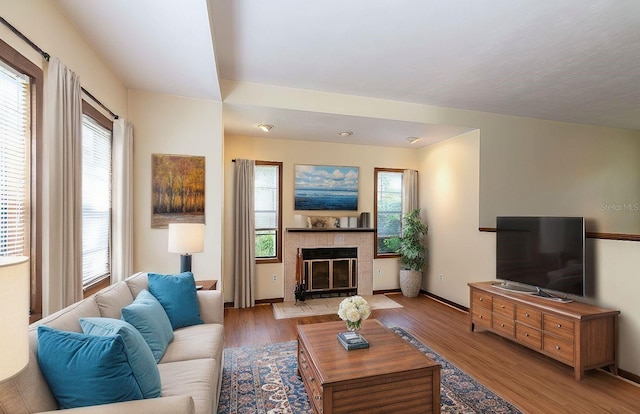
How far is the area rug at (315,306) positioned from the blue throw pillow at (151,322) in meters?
2.27

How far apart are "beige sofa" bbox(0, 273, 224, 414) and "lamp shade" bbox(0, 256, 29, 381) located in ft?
0.88

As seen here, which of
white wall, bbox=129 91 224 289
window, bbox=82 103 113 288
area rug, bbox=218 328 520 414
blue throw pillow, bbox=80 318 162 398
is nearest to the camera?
blue throw pillow, bbox=80 318 162 398

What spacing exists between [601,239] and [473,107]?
2.18 metres

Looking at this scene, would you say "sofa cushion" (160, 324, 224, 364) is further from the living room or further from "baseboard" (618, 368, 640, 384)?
"baseboard" (618, 368, 640, 384)

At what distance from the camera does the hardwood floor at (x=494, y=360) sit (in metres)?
2.32

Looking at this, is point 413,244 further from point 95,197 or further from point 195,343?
point 95,197

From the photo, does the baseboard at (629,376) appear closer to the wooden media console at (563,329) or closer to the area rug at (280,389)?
the wooden media console at (563,329)

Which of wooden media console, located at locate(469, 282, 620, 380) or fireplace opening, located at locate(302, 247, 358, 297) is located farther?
fireplace opening, located at locate(302, 247, 358, 297)

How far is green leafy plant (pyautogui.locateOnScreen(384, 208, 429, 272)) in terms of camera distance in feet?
17.1

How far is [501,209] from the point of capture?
4.39m

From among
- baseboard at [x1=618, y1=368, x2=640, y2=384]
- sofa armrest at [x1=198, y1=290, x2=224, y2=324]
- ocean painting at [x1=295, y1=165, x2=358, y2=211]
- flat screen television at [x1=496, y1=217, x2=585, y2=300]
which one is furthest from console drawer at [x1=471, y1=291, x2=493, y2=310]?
sofa armrest at [x1=198, y1=290, x2=224, y2=324]

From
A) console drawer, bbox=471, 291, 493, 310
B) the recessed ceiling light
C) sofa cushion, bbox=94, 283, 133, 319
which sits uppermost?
the recessed ceiling light

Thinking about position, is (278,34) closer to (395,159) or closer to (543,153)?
(395,159)

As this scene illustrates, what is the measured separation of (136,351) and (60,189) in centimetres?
127
